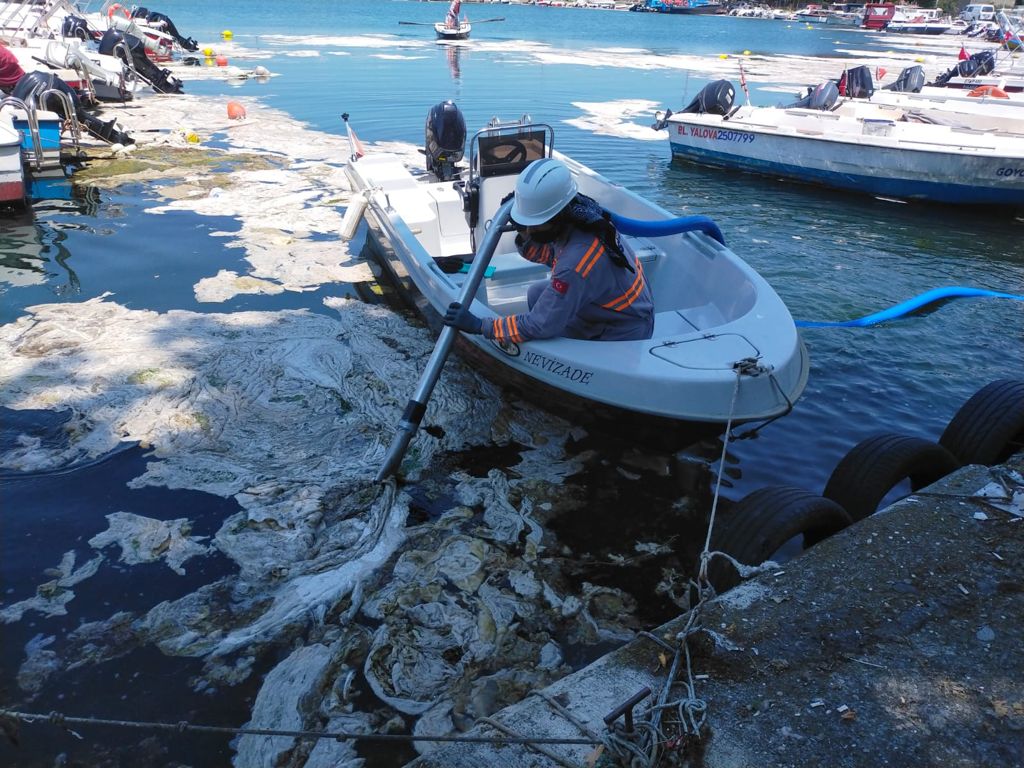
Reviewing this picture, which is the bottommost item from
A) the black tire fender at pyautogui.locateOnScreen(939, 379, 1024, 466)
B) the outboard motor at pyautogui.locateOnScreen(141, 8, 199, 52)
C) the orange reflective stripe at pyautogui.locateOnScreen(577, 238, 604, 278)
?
the black tire fender at pyautogui.locateOnScreen(939, 379, 1024, 466)

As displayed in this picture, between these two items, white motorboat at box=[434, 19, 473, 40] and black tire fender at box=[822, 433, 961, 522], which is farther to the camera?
white motorboat at box=[434, 19, 473, 40]

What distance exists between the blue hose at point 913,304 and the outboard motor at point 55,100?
452 inches

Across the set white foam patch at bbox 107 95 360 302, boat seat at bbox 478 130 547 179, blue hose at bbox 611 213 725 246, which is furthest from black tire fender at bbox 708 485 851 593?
white foam patch at bbox 107 95 360 302

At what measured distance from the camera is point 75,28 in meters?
22.0

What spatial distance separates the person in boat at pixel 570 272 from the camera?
14.5 ft

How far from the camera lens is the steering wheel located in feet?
23.4

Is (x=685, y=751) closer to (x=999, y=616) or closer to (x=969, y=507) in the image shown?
(x=999, y=616)

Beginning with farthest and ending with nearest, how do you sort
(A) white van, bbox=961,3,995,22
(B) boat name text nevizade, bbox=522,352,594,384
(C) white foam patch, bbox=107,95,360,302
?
1. (A) white van, bbox=961,3,995,22
2. (C) white foam patch, bbox=107,95,360,302
3. (B) boat name text nevizade, bbox=522,352,594,384

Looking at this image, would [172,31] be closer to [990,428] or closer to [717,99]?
[717,99]

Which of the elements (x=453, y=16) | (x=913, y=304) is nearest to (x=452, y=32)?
(x=453, y=16)

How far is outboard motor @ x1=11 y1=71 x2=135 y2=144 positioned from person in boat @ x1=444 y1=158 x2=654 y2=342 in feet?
32.4

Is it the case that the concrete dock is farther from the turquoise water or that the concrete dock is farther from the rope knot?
the turquoise water

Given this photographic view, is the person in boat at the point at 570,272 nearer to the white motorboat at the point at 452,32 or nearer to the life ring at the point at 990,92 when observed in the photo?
the life ring at the point at 990,92

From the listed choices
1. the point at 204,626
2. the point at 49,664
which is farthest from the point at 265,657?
the point at 49,664
